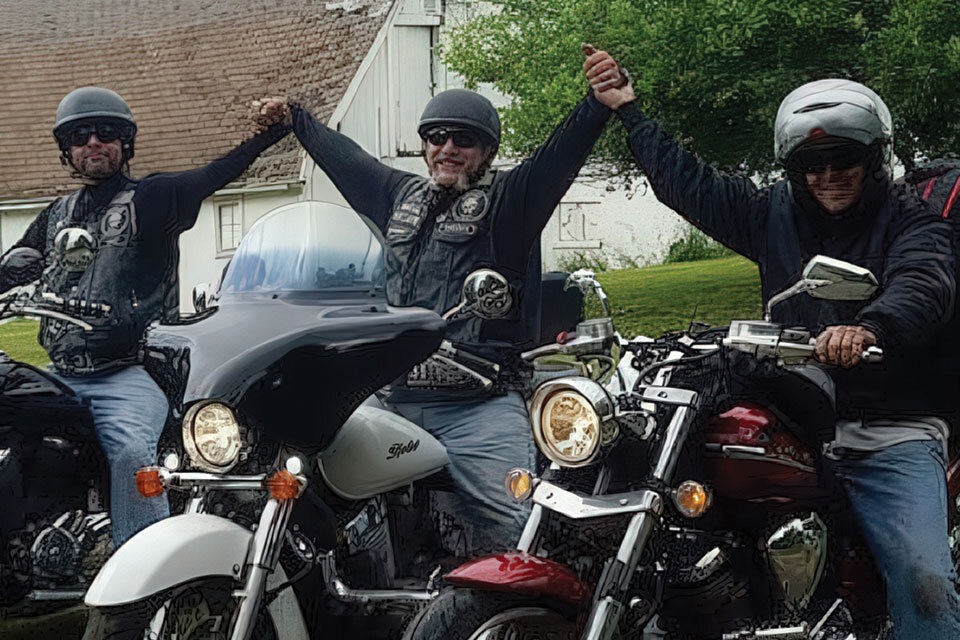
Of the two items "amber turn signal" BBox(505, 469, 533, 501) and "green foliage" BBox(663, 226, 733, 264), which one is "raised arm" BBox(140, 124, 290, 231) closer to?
"green foliage" BBox(663, 226, 733, 264)

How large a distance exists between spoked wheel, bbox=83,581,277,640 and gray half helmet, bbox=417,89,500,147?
1.86 metres

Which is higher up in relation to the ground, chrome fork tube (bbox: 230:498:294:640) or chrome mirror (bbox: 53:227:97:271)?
chrome mirror (bbox: 53:227:97:271)

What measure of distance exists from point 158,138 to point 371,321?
4336mm

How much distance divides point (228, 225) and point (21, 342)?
88.8 inches

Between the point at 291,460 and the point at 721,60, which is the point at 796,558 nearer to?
the point at 291,460

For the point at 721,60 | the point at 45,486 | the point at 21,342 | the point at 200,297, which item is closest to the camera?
the point at 200,297

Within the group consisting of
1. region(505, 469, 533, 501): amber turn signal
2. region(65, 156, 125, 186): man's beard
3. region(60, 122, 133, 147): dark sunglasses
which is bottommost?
region(505, 469, 533, 501): amber turn signal

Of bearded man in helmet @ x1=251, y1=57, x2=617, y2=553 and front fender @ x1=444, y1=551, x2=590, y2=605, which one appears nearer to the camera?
front fender @ x1=444, y1=551, x2=590, y2=605

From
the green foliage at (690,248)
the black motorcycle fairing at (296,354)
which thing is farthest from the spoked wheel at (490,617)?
the green foliage at (690,248)

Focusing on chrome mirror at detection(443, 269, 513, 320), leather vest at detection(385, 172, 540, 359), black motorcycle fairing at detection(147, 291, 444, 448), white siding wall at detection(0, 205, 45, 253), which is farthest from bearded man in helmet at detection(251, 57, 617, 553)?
white siding wall at detection(0, 205, 45, 253)

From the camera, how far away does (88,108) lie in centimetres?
497

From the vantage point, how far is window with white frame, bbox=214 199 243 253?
6020 millimetres

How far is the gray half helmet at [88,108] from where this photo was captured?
4.97 metres

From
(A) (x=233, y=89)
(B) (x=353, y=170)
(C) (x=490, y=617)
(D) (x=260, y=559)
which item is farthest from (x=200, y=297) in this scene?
(A) (x=233, y=89)
